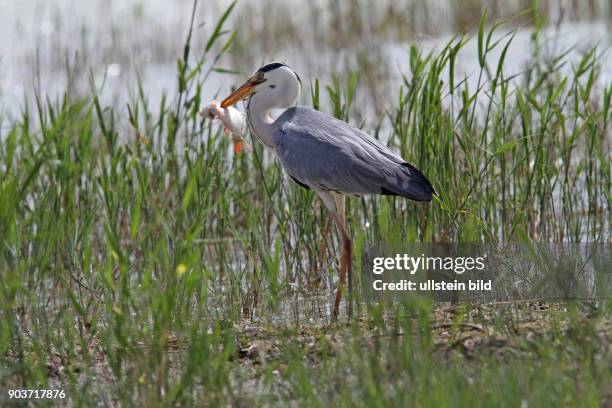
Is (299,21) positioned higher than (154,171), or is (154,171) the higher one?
(299,21)

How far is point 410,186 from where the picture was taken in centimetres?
461

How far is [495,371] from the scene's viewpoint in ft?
11.0

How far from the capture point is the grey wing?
15.4ft

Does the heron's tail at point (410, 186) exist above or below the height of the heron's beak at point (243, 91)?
below

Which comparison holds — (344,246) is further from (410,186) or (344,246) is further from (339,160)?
(410,186)

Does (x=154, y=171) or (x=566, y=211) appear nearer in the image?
(x=566, y=211)

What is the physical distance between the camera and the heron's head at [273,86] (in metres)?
5.26

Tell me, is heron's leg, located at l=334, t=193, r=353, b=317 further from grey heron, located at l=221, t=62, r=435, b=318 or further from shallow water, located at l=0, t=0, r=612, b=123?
shallow water, located at l=0, t=0, r=612, b=123

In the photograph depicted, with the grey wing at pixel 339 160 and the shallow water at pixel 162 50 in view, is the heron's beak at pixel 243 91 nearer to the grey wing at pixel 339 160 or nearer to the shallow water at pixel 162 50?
the grey wing at pixel 339 160

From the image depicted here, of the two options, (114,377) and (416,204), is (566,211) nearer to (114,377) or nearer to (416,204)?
(416,204)

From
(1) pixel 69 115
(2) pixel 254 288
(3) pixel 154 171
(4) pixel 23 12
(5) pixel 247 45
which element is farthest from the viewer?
(4) pixel 23 12

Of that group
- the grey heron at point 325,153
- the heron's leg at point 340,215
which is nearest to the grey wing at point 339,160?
the grey heron at point 325,153

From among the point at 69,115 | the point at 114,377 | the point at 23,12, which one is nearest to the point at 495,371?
the point at 114,377

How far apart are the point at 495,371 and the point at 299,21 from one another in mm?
10044
